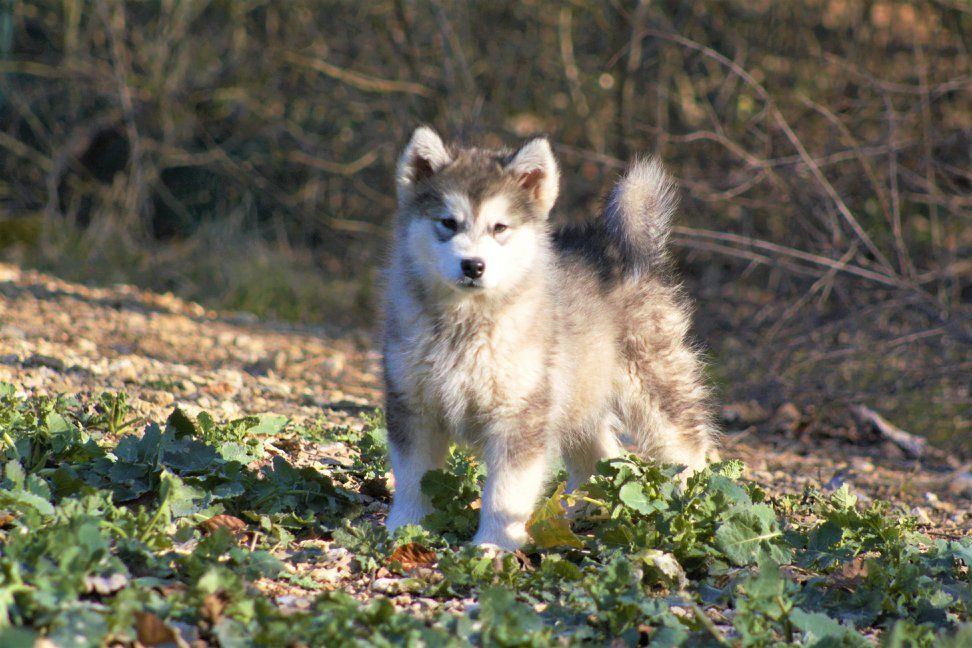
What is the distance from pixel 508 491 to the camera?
4.20m

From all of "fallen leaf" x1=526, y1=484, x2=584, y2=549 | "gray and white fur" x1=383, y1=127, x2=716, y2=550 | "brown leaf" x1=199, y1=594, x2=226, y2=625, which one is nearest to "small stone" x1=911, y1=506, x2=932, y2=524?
Answer: "gray and white fur" x1=383, y1=127, x2=716, y2=550

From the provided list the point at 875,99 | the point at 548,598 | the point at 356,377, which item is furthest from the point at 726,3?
the point at 548,598

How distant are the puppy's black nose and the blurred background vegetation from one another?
11.3ft

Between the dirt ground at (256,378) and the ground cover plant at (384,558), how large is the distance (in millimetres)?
775

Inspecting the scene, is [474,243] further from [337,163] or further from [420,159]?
[337,163]

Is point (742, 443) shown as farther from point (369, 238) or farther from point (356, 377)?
point (369, 238)

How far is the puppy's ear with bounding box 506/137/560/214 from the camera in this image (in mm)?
4605

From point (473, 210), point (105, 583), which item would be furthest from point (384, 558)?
Result: point (473, 210)

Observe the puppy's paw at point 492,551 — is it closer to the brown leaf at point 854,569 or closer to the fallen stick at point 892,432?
the brown leaf at point 854,569

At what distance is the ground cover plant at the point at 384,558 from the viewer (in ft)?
10.2

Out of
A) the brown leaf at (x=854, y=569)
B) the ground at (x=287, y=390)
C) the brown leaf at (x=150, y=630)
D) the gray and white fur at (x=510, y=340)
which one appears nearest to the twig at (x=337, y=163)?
the ground at (x=287, y=390)

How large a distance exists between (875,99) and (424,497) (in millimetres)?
6558

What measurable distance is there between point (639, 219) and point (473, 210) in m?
1.22

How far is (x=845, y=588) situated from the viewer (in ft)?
12.8
